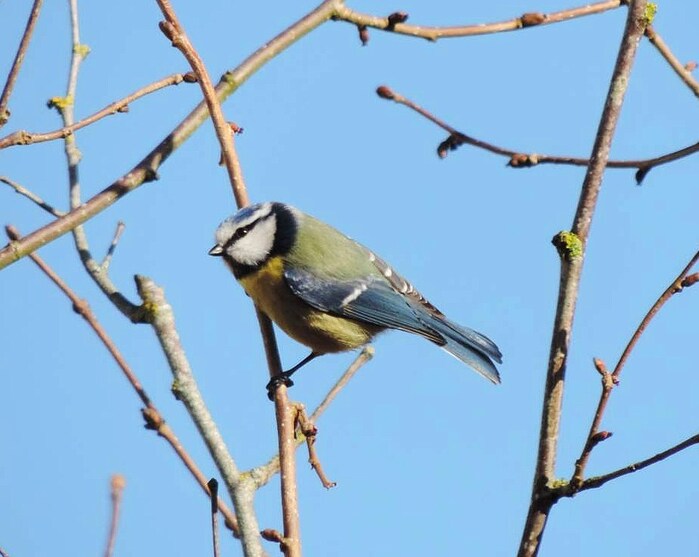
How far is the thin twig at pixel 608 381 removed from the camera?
151 centimetres

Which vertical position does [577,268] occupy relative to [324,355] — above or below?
below

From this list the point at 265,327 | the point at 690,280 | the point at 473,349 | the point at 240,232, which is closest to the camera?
the point at 690,280

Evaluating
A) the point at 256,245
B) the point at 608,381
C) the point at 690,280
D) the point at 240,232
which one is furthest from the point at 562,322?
the point at 256,245

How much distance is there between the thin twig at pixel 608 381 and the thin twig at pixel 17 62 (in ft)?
4.19

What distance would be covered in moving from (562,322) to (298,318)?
1.71m

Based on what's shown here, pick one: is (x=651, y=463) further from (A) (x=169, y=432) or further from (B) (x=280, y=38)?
(B) (x=280, y=38)

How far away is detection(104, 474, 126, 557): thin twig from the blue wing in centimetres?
163

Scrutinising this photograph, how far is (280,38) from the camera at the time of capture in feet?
8.14

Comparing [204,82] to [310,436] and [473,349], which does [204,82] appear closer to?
[310,436]

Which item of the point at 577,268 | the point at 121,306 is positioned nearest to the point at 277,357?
the point at 121,306

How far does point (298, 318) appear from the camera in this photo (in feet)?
10.5

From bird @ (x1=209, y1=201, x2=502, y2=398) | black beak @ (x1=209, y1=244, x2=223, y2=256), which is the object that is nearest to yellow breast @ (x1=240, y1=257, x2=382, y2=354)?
bird @ (x1=209, y1=201, x2=502, y2=398)

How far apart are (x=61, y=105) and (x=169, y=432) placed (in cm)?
105

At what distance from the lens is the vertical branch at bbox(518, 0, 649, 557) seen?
5.06 ft
